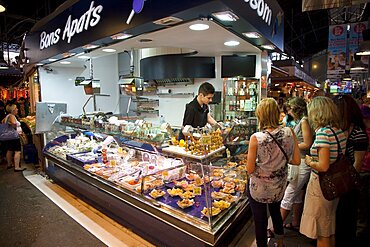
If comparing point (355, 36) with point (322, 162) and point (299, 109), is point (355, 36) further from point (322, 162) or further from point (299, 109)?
point (322, 162)

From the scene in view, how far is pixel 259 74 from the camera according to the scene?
17.1 ft

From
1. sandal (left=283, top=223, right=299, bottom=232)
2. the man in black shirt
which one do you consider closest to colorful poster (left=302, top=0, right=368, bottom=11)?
the man in black shirt

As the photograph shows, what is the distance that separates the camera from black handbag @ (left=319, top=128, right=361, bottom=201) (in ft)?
8.09

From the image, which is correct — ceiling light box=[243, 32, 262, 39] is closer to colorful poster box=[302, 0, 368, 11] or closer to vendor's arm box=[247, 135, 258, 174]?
vendor's arm box=[247, 135, 258, 174]

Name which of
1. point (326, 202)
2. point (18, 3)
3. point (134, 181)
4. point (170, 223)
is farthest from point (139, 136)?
point (18, 3)

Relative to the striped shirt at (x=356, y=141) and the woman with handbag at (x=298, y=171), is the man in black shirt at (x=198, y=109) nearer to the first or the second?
the woman with handbag at (x=298, y=171)

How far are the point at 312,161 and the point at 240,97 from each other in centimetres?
345

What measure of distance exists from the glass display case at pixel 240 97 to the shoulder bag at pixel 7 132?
5653mm

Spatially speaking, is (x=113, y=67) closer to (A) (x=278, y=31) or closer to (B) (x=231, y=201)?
(A) (x=278, y=31)

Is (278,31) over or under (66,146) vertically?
over

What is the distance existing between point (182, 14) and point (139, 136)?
6.05ft

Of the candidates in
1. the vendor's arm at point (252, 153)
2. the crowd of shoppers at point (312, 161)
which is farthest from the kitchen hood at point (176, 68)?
the vendor's arm at point (252, 153)

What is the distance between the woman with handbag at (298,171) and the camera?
3127 mm

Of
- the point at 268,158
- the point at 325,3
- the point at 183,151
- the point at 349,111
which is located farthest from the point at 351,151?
the point at 325,3
